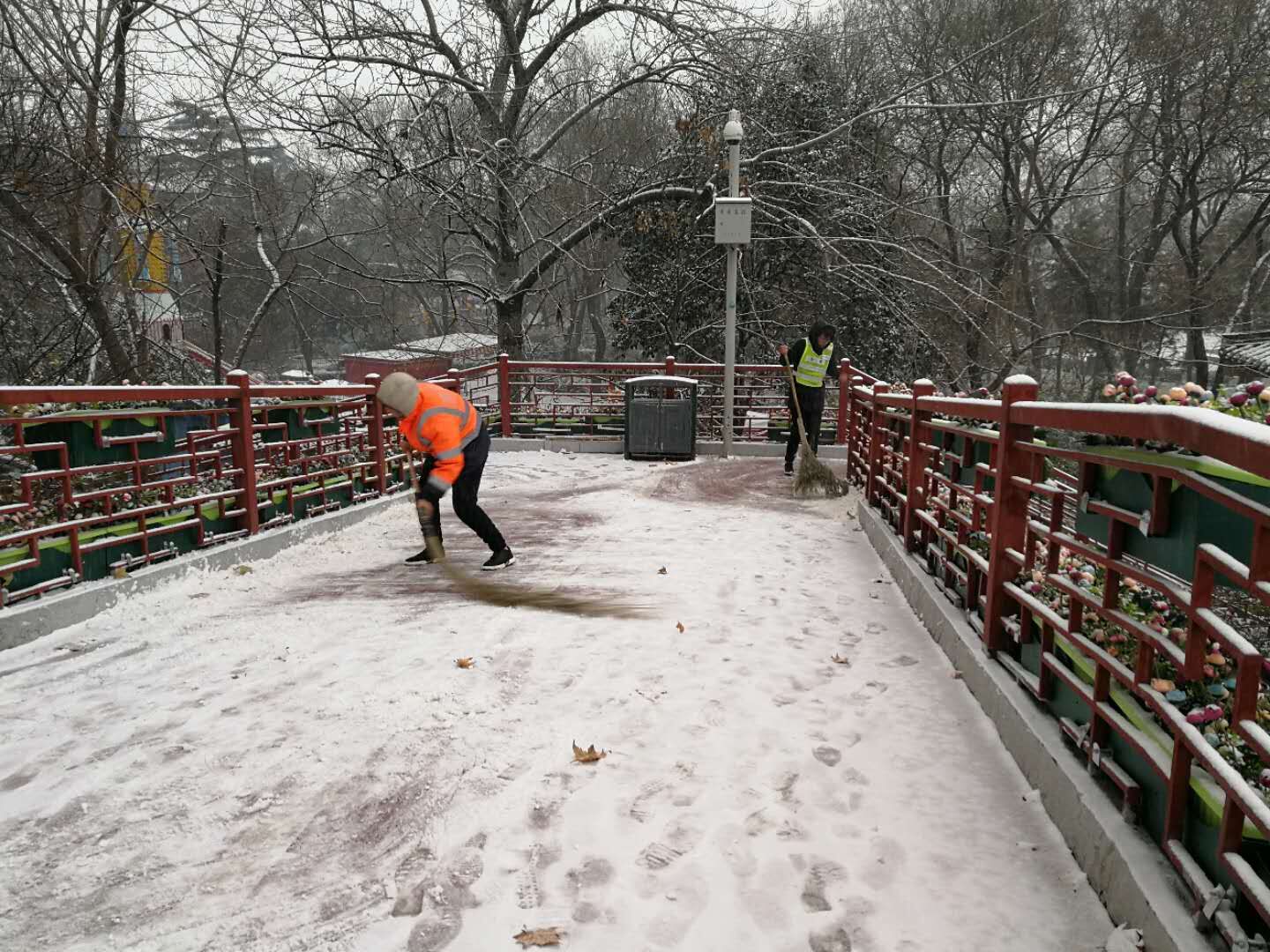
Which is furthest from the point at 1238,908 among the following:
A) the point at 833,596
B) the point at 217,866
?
the point at 833,596

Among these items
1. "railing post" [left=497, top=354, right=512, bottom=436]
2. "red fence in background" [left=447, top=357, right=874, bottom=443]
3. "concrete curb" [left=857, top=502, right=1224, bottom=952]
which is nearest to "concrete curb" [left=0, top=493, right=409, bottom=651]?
"concrete curb" [left=857, top=502, right=1224, bottom=952]

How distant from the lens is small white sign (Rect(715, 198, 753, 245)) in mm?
11859

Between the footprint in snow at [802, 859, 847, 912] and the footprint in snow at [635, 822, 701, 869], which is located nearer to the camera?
the footprint in snow at [802, 859, 847, 912]

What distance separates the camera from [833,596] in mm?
5641

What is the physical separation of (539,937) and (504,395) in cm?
1290

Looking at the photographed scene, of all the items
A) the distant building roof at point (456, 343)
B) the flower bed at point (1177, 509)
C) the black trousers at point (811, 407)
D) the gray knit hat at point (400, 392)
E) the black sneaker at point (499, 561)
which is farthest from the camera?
the distant building roof at point (456, 343)

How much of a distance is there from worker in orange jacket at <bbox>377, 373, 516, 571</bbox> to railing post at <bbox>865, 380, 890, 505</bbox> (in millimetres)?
3971

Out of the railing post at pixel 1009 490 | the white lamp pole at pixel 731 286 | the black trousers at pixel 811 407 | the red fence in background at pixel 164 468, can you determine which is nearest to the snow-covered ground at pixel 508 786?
the red fence in background at pixel 164 468

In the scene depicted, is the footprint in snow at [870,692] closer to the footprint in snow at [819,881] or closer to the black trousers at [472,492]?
the footprint in snow at [819,881]

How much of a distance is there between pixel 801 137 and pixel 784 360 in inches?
435

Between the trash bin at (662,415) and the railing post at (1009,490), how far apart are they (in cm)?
937

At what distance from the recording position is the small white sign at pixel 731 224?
11859mm

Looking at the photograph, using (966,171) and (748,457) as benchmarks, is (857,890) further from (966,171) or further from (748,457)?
(966,171)

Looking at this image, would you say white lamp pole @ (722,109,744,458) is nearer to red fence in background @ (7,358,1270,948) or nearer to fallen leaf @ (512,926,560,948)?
red fence in background @ (7,358,1270,948)
